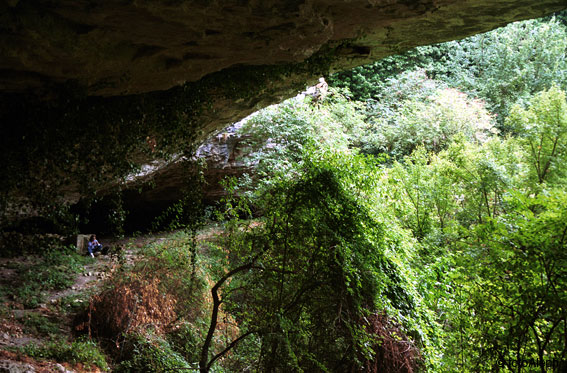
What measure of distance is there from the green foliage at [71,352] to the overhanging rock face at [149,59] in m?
2.19

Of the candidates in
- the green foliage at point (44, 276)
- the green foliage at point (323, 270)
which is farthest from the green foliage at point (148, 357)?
the green foliage at point (44, 276)

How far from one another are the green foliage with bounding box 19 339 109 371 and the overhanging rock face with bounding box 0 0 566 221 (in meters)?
2.19

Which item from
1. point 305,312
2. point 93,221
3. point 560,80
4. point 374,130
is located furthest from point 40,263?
point 560,80

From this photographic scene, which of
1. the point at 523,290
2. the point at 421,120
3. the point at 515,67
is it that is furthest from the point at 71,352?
the point at 515,67

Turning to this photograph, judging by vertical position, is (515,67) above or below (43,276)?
above

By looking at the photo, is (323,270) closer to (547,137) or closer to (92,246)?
(92,246)

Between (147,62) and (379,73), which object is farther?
(379,73)

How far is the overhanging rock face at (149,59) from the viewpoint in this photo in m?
3.41

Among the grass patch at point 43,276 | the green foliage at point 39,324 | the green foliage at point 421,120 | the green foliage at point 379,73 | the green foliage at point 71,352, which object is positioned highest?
the green foliage at point 379,73

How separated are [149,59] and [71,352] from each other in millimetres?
4579

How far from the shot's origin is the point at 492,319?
3518 millimetres

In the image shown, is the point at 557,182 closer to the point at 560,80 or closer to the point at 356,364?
the point at 356,364

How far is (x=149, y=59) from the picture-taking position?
4223 millimetres

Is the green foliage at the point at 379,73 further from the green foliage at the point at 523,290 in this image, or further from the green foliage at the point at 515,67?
the green foliage at the point at 523,290
